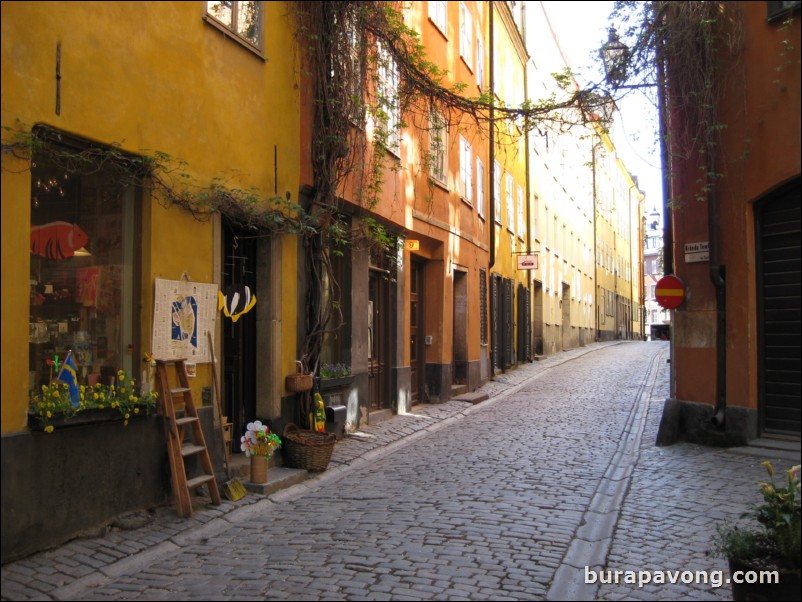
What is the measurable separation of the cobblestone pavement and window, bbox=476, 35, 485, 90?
460 inches

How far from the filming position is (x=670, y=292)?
9.23 metres

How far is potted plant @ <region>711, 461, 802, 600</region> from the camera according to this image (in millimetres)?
3784

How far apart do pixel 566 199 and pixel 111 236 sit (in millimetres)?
30518

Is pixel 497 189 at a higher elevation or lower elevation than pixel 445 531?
higher

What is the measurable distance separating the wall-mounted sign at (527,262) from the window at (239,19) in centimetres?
1481

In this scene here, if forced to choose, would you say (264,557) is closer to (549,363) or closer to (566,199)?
(549,363)

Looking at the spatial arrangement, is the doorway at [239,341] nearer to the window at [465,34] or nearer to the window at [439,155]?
the window at [439,155]

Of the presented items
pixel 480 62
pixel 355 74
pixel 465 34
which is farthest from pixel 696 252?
pixel 480 62

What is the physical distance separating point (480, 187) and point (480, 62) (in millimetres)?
3472

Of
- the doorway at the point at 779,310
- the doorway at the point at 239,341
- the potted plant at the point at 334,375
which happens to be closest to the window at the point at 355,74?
the doorway at the point at 239,341

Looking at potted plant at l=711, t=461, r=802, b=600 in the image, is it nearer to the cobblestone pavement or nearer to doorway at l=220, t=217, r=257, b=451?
the cobblestone pavement

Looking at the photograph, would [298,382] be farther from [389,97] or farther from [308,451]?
[389,97]

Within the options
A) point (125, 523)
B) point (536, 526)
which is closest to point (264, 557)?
point (125, 523)

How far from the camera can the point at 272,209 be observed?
8.05 meters
